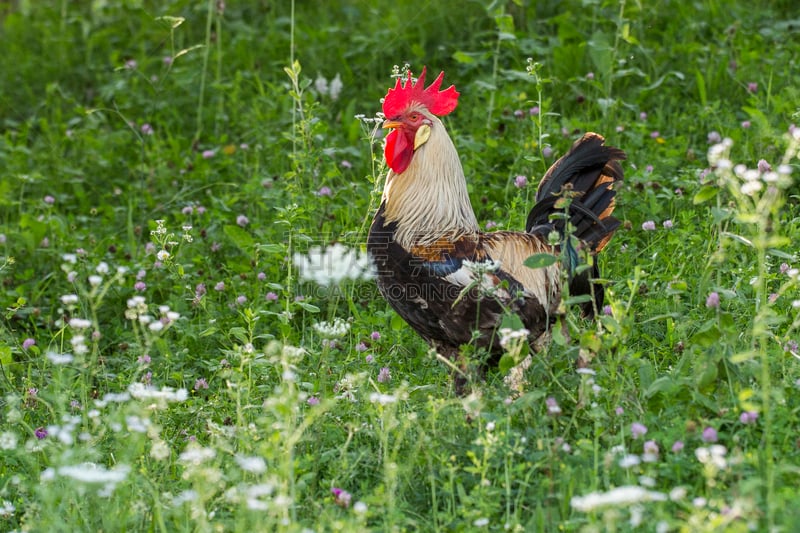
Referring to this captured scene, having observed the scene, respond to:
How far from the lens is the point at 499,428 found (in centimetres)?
362

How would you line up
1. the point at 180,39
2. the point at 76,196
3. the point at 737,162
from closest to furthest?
the point at 737,162 < the point at 76,196 < the point at 180,39

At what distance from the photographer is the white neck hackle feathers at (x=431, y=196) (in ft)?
14.3

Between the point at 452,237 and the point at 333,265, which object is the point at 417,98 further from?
the point at 333,265

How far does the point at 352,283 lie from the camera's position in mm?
5324

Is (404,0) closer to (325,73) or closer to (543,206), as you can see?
(325,73)

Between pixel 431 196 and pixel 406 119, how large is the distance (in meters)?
0.34

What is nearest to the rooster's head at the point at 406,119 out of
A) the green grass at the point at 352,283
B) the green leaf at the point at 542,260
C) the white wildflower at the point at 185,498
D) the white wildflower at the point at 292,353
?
the green grass at the point at 352,283

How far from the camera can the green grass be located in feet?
11.0

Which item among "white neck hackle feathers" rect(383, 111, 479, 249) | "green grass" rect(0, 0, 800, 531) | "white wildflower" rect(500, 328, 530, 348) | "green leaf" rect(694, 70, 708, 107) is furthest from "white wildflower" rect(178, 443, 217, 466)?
"green leaf" rect(694, 70, 708, 107)

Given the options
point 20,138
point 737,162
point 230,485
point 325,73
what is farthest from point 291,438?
point 20,138

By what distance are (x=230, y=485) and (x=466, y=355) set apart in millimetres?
960

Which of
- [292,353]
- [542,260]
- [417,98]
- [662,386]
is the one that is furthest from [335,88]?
[662,386]

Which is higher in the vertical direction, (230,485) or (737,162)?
(737,162)

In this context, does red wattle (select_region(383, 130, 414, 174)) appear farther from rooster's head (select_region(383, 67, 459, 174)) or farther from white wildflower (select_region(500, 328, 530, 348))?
white wildflower (select_region(500, 328, 530, 348))
